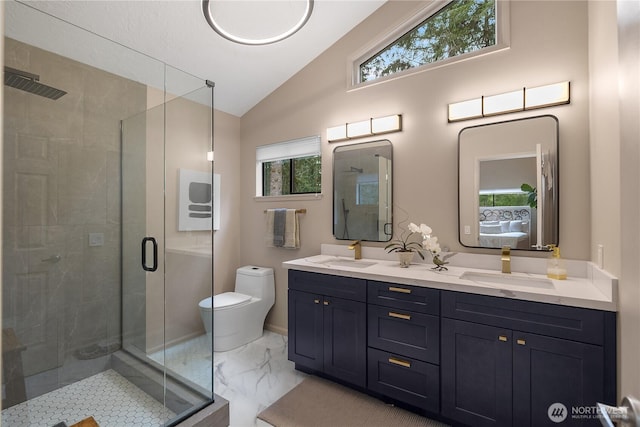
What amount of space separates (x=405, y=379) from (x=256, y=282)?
1719mm

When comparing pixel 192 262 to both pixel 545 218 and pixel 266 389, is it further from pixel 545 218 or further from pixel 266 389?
pixel 545 218

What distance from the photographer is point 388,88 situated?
269 cm

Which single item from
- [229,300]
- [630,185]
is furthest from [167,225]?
[630,185]

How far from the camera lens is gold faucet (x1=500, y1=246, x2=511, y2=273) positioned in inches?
82.1

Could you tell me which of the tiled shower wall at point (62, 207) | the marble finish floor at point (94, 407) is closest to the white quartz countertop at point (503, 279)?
the marble finish floor at point (94, 407)

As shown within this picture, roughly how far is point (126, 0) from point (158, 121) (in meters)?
0.79

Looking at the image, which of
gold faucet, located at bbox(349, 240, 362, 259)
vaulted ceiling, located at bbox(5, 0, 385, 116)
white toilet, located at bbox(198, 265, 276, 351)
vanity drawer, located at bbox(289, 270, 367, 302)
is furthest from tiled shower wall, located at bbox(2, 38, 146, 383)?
gold faucet, located at bbox(349, 240, 362, 259)

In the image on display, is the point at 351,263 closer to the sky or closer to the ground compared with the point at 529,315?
closer to the sky

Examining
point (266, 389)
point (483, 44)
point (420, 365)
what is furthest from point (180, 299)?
point (483, 44)

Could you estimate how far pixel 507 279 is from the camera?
2.03 metres

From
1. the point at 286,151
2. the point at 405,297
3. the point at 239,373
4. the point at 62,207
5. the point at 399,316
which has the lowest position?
the point at 239,373

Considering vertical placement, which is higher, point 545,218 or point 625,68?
point 625,68

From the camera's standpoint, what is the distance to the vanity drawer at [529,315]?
60.2 inches

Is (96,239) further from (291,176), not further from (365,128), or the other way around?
(365,128)
